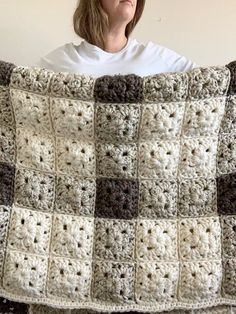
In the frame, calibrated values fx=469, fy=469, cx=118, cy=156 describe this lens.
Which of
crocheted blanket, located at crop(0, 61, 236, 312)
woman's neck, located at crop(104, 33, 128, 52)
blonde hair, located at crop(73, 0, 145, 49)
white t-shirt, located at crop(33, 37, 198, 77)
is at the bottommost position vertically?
crocheted blanket, located at crop(0, 61, 236, 312)

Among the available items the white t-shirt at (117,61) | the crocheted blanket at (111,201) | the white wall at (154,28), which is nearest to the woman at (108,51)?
the white t-shirt at (117,61)

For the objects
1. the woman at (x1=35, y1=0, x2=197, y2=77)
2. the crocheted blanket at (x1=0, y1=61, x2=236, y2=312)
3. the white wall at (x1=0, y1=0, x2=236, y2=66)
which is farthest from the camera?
the white wall at (x1=0, y1=0, x2=236, y2=66)

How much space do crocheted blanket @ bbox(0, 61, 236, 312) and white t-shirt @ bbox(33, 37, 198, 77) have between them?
0.22 meters

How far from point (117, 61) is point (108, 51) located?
1.9 inches

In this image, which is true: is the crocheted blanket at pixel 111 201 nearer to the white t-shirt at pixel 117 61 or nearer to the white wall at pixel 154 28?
the white t-shirt at pixel 117 61

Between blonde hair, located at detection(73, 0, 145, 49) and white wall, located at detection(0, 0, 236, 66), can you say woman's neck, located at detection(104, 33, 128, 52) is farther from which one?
white wall, located at detection(0, 0, 236, 66)

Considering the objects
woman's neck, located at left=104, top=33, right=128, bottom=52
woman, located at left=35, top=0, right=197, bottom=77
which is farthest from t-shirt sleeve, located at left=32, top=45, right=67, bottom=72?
woman's neck, located at left=104, top=33, right=128, bottom=52

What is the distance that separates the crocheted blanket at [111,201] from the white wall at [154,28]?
A: 1.29 ft

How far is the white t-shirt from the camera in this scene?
1167 millimetres

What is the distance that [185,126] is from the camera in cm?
95

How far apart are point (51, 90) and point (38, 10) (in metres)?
0.47

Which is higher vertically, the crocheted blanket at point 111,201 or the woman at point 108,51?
the woman at point 108,51

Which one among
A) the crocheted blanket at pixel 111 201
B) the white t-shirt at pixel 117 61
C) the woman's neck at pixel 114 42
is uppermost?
the woman's neck at pixel 114 42

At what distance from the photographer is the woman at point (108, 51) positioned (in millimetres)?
1166
